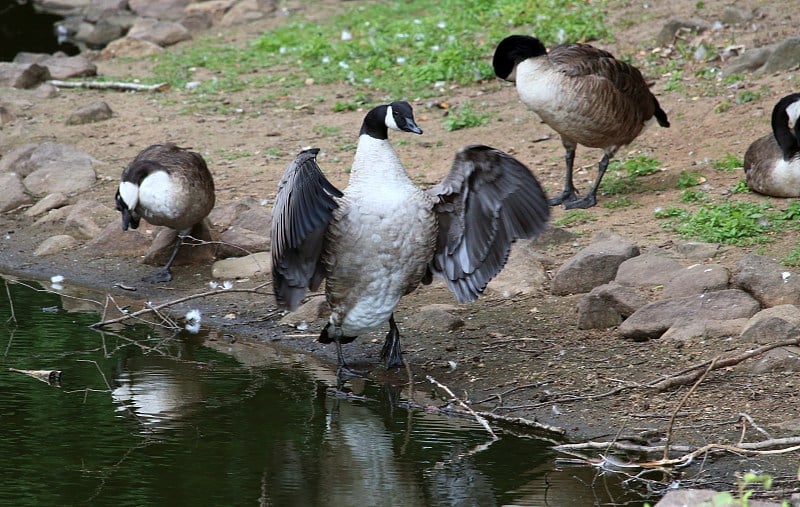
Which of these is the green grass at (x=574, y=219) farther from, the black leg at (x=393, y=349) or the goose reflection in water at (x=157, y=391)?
the goose reflection in water at (x=157, y=391)

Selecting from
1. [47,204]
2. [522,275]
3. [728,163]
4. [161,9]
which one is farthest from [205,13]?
[522,275]

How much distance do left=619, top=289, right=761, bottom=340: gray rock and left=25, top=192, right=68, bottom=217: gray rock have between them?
550 cm

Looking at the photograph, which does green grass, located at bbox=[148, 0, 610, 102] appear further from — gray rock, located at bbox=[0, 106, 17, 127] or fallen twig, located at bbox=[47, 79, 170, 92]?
gray rock, located at bbox=[0, 106, 17, 127]

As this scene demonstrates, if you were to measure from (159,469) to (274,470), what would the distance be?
1.70 ft

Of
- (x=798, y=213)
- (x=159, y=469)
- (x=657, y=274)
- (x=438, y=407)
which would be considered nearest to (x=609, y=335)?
(x=657, y=274)

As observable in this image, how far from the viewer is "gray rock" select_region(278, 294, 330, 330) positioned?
746cm

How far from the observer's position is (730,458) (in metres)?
5.07

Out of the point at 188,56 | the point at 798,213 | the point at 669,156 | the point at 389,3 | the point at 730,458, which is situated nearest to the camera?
the point at 730,458

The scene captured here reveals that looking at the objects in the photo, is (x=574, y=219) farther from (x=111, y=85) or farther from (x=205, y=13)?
(x=205, y=13)

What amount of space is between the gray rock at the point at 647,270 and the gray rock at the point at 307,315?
1920mm

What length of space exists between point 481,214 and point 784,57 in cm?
522

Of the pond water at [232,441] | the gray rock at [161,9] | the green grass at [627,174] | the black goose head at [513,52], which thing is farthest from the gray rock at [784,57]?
the gray rock at [161,9]

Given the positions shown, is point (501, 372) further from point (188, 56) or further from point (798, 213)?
point (188, 56)

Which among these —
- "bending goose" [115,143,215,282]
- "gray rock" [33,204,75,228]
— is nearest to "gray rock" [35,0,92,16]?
"gray rock" [33,204,75,228]
